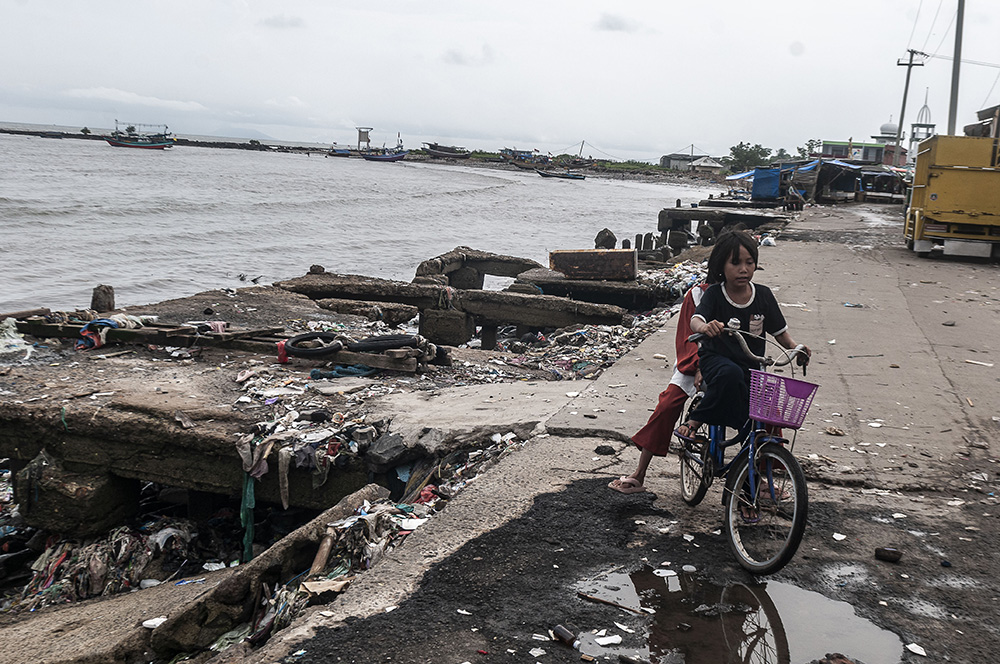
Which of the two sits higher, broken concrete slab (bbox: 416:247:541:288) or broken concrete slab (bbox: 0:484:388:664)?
broken concrete slab (bbox: 416:247:541:288)

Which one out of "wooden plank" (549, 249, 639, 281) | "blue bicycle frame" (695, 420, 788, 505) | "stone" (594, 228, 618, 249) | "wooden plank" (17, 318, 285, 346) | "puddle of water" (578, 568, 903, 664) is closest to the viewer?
"puddle of water" (578, 568, 903, 664)

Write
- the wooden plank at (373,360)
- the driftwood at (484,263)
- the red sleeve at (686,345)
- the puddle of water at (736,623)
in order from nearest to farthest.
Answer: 1. the puddle of water at (736,623)
2. the red sleeve at (686,345)
3. the wooden plank at (373,360)
4. the driftwood at (484,263)

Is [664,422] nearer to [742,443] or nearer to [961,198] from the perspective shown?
[742,443]

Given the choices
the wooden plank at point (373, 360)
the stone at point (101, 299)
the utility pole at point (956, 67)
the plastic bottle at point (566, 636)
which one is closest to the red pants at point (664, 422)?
the plastic bottle at point (566, 636)

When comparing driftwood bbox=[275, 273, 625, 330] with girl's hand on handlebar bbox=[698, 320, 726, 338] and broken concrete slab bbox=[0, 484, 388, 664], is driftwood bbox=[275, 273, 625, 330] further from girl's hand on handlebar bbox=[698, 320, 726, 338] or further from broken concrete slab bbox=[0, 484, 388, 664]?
girl's hand on handlebar bbox=[698, 320, 726, 338]

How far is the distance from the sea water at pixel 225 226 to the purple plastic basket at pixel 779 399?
15604 mm

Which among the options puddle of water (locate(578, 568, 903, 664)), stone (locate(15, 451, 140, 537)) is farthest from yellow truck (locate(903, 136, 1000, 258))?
stone (locate(15, 451, 140, 537))

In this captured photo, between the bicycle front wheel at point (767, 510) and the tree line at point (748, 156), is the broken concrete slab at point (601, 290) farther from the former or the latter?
the tree line at point (748, 156)

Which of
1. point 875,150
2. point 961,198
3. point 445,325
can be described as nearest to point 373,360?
point 445,325

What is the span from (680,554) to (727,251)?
1363mm

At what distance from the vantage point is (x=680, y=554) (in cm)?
329

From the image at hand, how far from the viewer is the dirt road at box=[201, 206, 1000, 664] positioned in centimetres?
267

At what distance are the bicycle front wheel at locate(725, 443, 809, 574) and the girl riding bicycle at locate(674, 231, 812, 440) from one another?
25 centimetres

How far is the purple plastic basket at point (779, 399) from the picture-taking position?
2.88 meters
